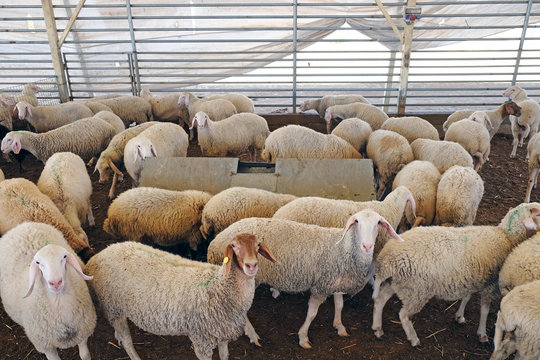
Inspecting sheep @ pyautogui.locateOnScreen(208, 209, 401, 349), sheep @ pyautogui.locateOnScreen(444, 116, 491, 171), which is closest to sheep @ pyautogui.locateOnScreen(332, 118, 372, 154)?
sheep @ pyautogui.locateOnScreen(444, 116, 491, 171)

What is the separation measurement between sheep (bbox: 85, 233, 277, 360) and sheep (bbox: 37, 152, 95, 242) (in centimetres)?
142

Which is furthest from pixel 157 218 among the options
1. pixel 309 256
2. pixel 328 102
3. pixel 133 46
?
pixel 133 46

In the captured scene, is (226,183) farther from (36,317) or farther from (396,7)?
(396,7)

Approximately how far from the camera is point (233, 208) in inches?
165

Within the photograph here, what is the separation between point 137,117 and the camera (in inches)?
343

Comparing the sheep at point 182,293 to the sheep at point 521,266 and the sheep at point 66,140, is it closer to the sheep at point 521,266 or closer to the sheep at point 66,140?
the sheep at point 521,266

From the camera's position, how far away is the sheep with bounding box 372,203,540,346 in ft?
11.3

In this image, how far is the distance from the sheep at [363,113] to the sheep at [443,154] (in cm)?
192

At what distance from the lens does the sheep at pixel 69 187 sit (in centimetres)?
462

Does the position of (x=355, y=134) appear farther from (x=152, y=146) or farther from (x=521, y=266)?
(x=521, y=266)

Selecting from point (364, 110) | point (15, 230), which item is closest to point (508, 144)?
point (364, 110)

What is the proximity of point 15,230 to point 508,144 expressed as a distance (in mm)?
9545

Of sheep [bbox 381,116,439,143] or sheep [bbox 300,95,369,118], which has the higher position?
sheep [bbox 300,95,369,118]

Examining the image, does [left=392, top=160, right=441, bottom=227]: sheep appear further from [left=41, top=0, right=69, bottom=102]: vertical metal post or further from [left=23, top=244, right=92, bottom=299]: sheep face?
[left=41, top=0, right=69, bottom=102]: vertical metal post
